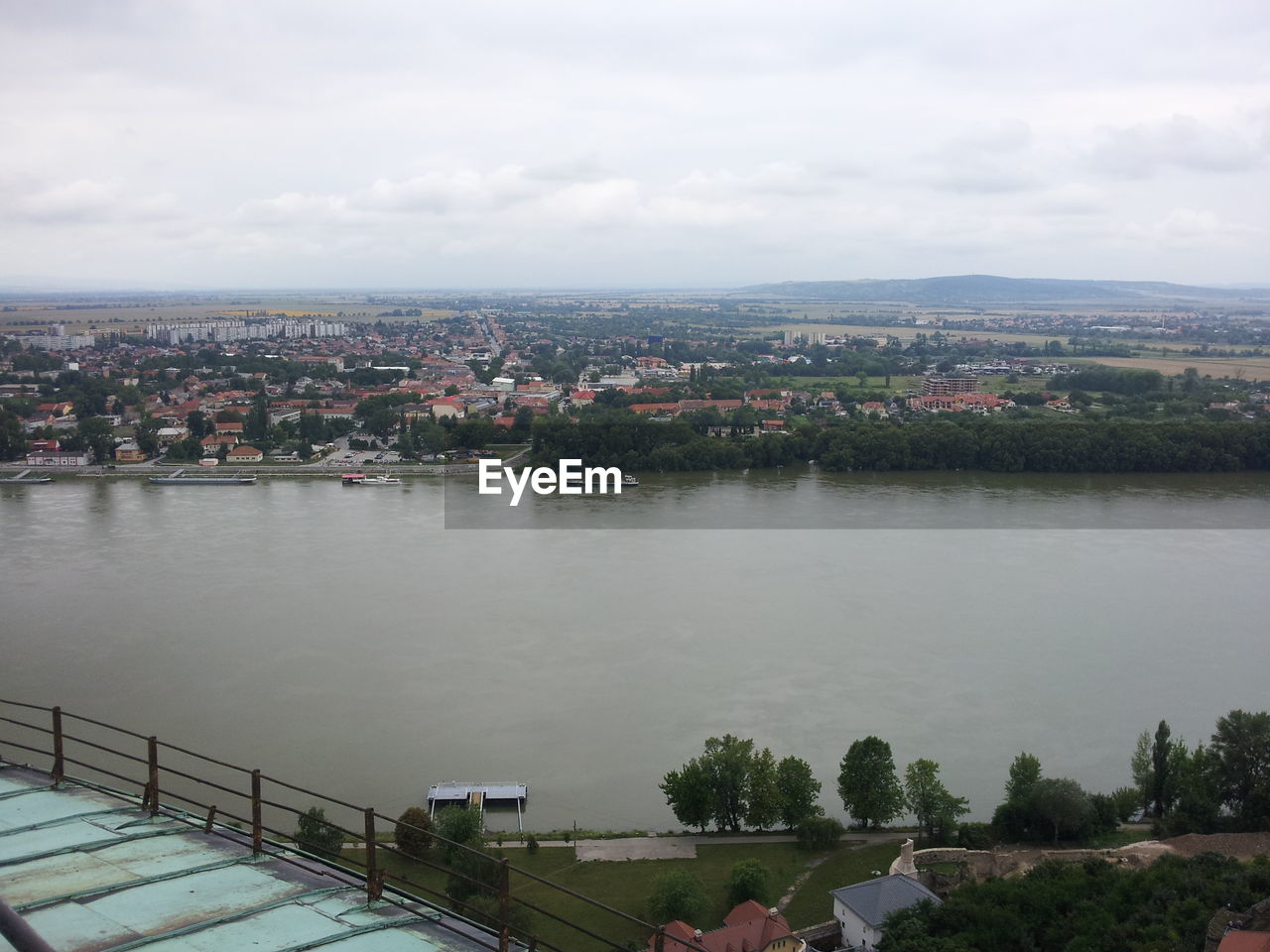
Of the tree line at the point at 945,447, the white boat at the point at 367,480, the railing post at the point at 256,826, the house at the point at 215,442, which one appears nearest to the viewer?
the railing post at the point at 256,826

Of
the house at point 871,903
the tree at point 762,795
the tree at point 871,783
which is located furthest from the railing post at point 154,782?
the tree at point 871,783

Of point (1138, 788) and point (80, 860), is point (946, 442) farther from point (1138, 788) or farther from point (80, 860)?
point (80, 860)

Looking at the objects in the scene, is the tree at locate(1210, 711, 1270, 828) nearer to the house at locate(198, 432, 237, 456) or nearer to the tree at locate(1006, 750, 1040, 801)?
the tree at locate(1006, 750, 1040, 801)

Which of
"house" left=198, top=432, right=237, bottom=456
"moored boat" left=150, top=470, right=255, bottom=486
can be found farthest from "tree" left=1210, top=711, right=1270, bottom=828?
"house" left=198, top=432, right=237, bottom=456

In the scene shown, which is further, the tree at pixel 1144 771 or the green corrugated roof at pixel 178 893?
the tree at pixel 1144 771

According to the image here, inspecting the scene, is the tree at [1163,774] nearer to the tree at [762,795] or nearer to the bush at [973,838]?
the bush at [973,838]

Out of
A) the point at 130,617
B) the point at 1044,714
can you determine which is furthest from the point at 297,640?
the point at 1044,714
